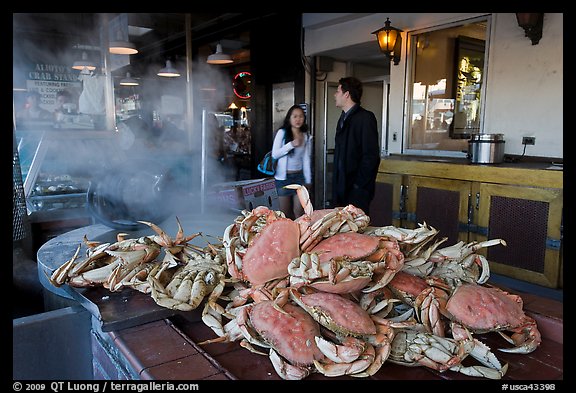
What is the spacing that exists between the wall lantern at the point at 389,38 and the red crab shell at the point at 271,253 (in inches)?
223

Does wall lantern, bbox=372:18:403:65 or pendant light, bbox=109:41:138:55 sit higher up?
wall lantern, bbox=372:18:403:65

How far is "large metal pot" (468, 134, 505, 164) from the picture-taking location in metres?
5.21

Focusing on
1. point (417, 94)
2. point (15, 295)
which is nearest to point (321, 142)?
point (417, 94)

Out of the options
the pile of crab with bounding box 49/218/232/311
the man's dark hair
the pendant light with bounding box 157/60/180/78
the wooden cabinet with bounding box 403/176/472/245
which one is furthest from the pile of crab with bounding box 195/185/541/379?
the pendant light with bounding box 157/60/180/78

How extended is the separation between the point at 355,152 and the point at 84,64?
4392mm

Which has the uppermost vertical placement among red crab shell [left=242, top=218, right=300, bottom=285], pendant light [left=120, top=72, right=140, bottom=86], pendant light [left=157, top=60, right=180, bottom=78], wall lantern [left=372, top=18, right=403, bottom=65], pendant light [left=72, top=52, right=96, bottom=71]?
wall lantern [left=372, top=18, right=403, bottom=65]

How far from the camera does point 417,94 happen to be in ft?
23.3

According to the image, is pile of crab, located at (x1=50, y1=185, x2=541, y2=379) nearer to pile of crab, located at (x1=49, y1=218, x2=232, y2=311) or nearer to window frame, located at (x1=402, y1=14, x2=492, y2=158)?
pile of crab, located at (x1=49, y1=218, x2=232, y2=311)

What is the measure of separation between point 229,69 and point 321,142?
137 inches

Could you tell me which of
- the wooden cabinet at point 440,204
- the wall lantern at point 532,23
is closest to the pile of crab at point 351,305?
the wooden cabinet at point 440,204

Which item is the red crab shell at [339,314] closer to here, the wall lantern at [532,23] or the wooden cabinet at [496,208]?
the wooden cabinet at [496,208]

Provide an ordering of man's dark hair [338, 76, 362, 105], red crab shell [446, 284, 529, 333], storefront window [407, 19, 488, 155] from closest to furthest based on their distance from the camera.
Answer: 1. red crab shell [446, 284, 529, 333]
2. man's dark hair [338, 76, 362, 105]
3. storefront window [407, 19, 488, 155]

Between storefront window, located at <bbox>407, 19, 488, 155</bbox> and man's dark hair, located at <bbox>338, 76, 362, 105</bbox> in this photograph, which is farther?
storefront window, located at <bbox>407, 19, 488, 155</bbox>

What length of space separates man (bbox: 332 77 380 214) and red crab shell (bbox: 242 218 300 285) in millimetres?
2561
